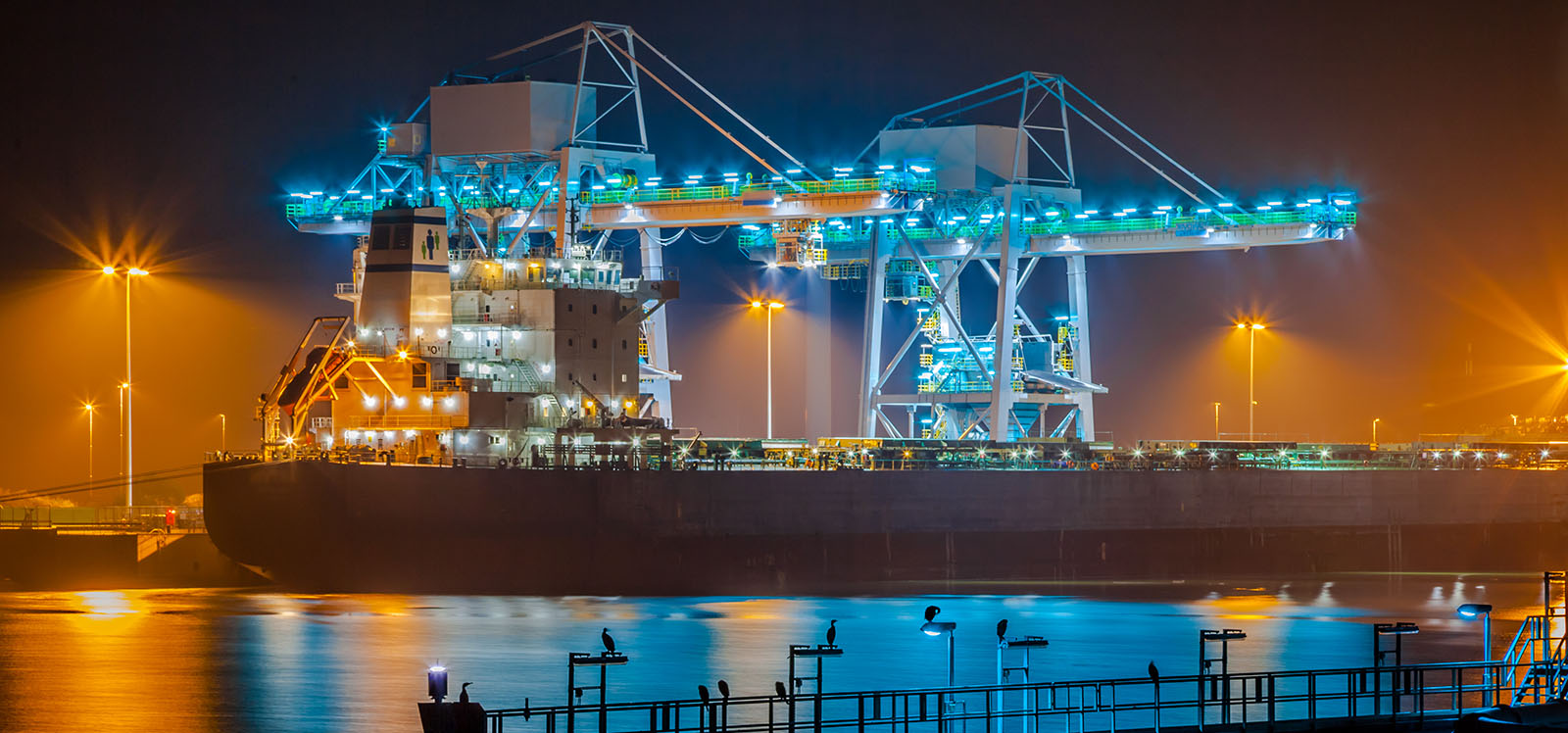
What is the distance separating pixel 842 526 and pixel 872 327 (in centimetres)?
1325


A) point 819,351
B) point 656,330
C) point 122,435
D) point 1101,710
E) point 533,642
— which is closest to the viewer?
point 1101,710

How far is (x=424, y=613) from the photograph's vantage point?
120ft

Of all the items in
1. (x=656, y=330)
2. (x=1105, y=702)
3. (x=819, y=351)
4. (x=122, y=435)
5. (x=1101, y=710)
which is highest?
(x=656, y=330)

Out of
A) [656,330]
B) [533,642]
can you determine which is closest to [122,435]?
[656,330]

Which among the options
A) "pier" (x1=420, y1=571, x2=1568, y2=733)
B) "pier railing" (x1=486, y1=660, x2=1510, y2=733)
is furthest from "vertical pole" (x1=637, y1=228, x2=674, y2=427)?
"pier railing" (x1=486, y1=660, x2=1510, y2=733)

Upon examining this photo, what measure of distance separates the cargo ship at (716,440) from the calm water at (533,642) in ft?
8.47

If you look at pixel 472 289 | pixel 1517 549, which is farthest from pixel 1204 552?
pixel 472 289

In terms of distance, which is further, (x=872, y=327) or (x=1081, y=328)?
(x=1081, y=328)

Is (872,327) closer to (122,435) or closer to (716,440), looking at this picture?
(716,440)

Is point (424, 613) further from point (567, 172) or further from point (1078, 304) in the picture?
point (1078, 304)

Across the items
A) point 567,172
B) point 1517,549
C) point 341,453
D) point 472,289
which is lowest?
point 1517,549

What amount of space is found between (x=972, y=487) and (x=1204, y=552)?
24.8 feet

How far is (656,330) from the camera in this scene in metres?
56.6

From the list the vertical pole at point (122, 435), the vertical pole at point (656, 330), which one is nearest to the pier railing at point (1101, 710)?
the vertical pole at point (656, 330)
